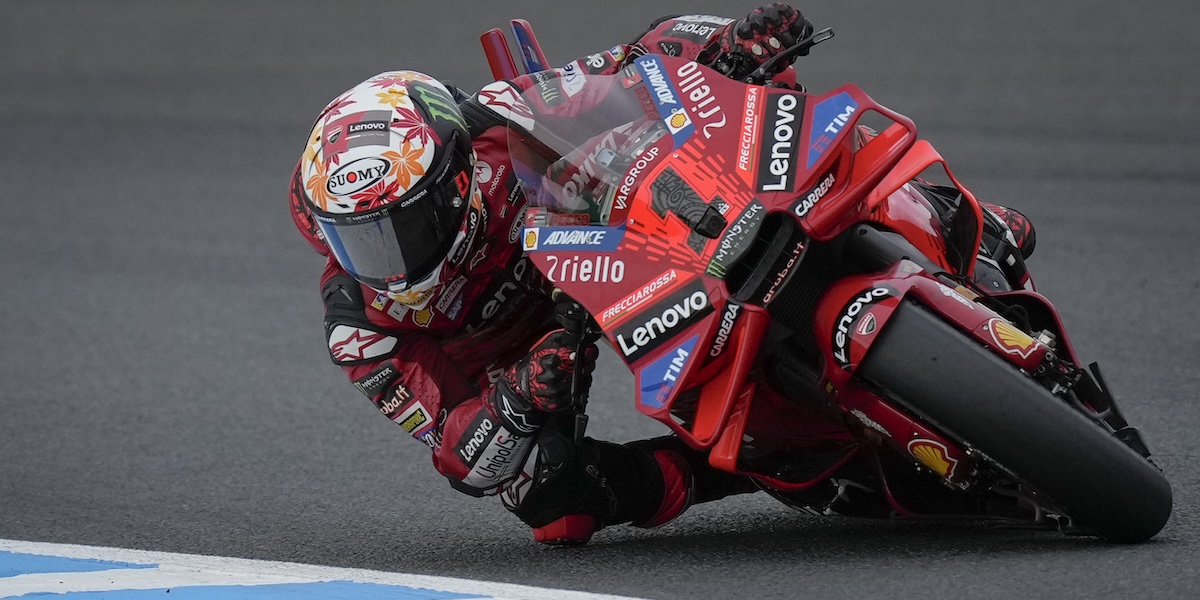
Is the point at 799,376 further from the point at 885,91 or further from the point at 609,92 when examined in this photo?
the point at 885,91

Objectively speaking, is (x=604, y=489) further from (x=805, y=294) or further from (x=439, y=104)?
(x=439, y=104)

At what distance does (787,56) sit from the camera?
3.70m

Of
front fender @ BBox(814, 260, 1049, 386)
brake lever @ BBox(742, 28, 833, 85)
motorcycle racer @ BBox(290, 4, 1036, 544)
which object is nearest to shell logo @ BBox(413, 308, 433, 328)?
motorcycle racer @ BBox(290, 4, 1036, 544)

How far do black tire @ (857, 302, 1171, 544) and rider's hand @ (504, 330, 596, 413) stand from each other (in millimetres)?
733

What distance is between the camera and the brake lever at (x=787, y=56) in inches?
143

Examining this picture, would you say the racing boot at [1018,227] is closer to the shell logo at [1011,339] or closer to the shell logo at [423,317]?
the shell logo at [1011,339]

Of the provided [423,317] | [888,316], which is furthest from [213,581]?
[888,316]

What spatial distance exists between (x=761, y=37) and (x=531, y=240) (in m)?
0.96

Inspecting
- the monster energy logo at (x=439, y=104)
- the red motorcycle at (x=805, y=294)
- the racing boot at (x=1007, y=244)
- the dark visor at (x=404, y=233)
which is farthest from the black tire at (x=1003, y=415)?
the monster energy logo at (x=439, y=104)

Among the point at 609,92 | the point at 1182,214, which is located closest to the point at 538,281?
the point at 609,92

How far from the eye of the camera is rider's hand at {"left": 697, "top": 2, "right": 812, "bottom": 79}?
3920 mm

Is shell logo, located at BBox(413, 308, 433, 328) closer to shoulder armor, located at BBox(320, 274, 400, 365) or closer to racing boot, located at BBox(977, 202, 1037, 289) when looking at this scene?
shoulder armor, located at BBox(320, 274, 400, 365)

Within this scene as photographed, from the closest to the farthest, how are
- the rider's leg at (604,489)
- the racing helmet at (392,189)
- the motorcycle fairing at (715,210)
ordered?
the motorcycle fairing at (715,210) < the racing helmet at (392,189) < the rider's leg at (604,489)

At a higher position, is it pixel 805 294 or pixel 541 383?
pixel 805 294
